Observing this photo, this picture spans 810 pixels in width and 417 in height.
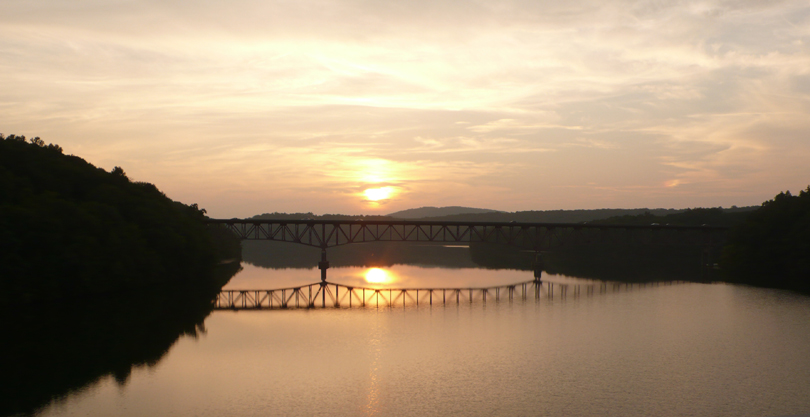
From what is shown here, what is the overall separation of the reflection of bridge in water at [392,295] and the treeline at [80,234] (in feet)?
34.3

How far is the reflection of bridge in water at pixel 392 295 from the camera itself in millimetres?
72312

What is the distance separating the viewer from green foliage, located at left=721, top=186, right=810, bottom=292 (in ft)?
315

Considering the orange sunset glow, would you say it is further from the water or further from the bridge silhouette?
the water

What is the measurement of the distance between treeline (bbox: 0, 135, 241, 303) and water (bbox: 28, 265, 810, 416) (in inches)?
604

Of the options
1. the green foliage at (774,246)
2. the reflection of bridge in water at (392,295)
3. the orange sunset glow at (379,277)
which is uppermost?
the green foliage at (774,246)

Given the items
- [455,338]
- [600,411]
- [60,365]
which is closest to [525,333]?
[455,338]

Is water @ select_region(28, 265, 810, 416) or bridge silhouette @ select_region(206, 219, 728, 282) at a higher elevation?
bridge silhouette @ select_region(206, 219, 728, 282)

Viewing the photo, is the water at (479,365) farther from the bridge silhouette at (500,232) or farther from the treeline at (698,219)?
the treeline at (698,219)

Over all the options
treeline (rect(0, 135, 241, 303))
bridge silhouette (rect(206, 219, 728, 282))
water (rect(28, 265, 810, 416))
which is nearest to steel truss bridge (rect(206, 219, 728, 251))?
bridge silhouette (rect(206, 219, 728, 282))

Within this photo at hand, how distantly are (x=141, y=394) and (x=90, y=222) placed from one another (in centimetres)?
4228

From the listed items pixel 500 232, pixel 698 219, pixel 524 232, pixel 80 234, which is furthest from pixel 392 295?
pixel 698 219

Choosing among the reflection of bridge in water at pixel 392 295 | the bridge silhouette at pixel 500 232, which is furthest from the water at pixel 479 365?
the bridge silhouette at pixel 500 232

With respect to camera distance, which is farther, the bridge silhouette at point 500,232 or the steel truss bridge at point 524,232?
the steel truss bridge at point 524,232

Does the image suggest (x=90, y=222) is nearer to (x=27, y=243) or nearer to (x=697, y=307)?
(x=27, y=243)
